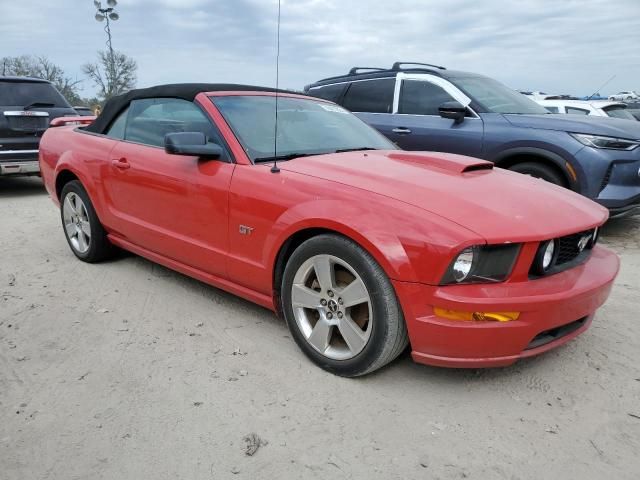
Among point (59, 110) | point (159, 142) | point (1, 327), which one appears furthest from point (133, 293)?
point (59, 110)

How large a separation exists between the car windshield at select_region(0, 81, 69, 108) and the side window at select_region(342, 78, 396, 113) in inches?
187

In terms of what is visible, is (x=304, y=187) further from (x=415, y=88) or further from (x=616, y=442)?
(x=415, y=88)

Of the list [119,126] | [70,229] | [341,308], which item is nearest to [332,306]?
[341,308]

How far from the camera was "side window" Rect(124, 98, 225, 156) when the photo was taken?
3.40 metres

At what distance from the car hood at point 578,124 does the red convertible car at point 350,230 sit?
7.53 feet

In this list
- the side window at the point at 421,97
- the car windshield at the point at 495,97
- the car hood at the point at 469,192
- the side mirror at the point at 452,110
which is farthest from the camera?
the side window at the point at 421,97

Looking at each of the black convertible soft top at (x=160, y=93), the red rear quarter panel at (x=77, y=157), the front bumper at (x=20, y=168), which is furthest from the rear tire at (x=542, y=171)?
the front bumper at (x=20, y=168)

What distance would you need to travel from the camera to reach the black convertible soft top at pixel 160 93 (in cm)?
360

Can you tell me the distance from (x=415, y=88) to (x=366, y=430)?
482cm

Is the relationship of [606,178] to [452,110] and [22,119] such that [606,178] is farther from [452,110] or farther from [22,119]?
[22,119]

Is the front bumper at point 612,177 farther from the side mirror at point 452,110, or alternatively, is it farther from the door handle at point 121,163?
the door handle at point 121,163

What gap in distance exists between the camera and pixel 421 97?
242 inches

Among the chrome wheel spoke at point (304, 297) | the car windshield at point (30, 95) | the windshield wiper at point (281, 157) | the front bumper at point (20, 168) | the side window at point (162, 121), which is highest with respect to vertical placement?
the side window at point (162, 121)

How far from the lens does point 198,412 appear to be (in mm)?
2389
